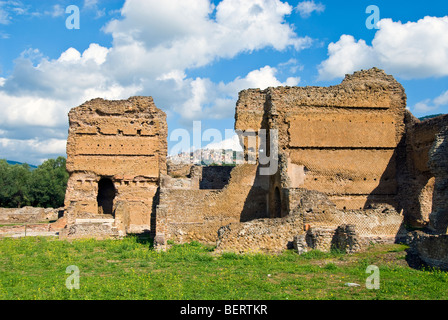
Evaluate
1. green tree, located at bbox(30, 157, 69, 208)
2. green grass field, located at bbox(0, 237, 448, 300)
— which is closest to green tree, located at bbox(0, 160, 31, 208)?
green tree, located at bbox(30, 157, 69, 208)

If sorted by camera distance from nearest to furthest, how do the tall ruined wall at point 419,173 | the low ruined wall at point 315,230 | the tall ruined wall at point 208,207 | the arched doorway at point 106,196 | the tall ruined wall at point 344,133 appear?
the low ruined wall at point 315,230, the tall ruined wall at point 208,207, the tall ruined wall at point 419,173, the tall ruined wall at point 344,133, the arched doorway at point 106,196

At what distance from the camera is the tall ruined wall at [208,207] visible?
16562 mm

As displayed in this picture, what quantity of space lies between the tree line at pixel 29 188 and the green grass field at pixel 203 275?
29027 mm

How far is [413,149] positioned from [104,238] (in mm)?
15949

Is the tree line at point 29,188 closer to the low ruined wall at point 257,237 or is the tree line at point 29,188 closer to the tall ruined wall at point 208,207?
the tall ruined wall at point 208,207

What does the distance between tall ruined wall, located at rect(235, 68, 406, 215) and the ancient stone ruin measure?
5 cm

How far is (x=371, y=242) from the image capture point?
13914 mm

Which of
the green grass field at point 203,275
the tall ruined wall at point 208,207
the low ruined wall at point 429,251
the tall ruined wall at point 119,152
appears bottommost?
the green grass field at point 203,275

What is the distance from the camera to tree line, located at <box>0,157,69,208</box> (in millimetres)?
41344

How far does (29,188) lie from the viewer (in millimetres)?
42062

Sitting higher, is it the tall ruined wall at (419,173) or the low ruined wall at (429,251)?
the tall ruined wall at (419,173)

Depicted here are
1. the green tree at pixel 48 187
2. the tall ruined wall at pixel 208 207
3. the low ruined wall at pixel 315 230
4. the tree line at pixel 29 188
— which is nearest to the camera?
the low ruined wall at pixel 315 230

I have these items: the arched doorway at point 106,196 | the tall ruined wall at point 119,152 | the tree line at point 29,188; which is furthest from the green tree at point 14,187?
the tall ruined wall at point 119,152
